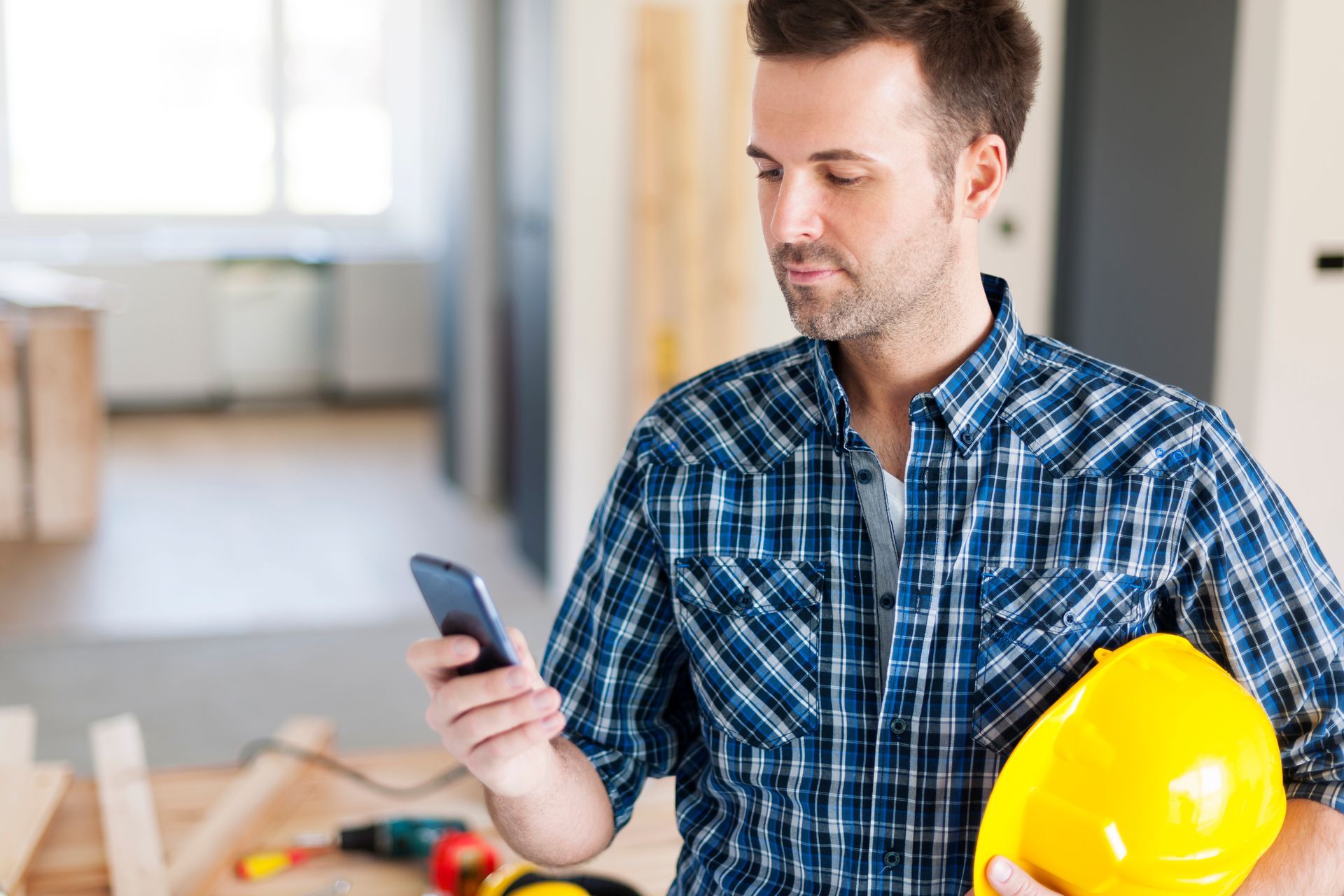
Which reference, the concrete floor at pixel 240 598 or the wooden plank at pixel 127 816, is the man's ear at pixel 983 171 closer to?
the wooden plank at pixel 127 816

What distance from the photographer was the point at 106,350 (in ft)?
24.0

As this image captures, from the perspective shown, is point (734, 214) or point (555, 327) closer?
point (734, 214)

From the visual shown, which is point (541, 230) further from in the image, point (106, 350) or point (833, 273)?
point (106, 350)

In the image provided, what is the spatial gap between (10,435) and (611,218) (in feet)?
7.78

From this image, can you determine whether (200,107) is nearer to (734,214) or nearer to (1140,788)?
(734,214)

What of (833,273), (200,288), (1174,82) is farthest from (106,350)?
(833,273)

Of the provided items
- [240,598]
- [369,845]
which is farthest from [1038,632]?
[240,598]

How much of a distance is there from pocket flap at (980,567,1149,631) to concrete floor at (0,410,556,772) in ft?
8.06

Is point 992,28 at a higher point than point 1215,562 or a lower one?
higher

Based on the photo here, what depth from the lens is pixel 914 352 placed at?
1.18 metres

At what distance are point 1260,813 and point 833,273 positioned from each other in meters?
0.50

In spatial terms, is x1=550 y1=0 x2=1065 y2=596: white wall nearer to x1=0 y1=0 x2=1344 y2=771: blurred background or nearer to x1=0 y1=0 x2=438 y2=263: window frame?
x1=0 y1=0 x2=1344 y2=771: blurred background

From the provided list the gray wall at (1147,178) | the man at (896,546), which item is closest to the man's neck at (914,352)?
the man at (896,546)

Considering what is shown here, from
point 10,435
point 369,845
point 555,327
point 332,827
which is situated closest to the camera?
point 369,845
